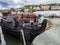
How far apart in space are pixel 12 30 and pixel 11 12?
1615 millimetres

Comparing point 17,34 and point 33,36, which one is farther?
point 17,34

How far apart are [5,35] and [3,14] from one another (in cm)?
101

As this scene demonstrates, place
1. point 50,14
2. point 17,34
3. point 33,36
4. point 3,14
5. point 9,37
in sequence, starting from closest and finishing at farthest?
point 33,36 → point 17,34 → point 9,37 → point 3,14 → point 50,14

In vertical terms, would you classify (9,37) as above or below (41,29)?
below

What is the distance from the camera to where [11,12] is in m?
5.12

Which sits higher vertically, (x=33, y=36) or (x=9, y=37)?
(x=33, y=36)

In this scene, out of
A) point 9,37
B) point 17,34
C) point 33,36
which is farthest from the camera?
point 9,37

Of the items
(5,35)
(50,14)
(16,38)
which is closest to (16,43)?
(16,38)

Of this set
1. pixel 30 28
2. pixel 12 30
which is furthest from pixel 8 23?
pixel 30 28

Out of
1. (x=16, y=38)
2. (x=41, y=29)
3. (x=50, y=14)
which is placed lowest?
(x=50, y=14)

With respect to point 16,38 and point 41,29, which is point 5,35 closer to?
point 16,38

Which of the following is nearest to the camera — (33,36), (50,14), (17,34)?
(33,36)

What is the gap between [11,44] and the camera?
350cm

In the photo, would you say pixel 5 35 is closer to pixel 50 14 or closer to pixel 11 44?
pixel 11 44
